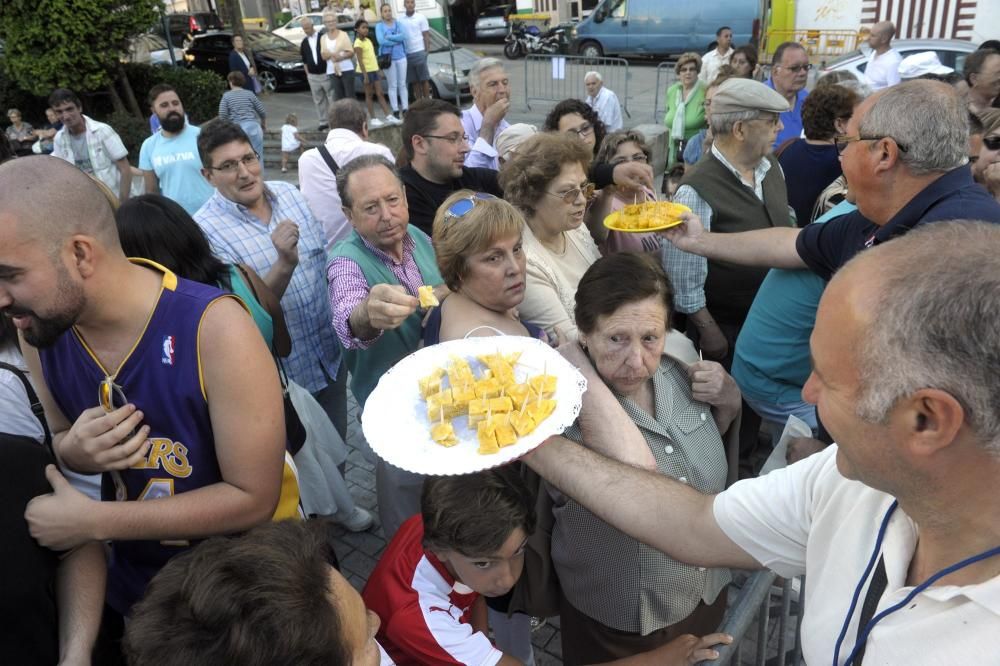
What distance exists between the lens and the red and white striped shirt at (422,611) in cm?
204

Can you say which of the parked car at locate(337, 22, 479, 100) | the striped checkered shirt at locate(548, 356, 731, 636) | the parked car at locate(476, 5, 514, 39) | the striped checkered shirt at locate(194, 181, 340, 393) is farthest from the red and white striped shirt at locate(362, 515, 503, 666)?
the parked car at locate(476, 5, 514, 39)

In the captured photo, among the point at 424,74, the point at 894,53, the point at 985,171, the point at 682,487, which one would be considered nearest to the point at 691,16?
the point at 424,74

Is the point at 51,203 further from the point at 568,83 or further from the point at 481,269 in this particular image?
the point at 568,83

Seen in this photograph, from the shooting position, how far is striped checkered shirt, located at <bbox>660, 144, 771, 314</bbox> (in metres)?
3.69

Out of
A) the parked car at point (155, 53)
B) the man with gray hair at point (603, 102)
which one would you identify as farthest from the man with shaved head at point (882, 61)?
the parked car at point (155, 53)

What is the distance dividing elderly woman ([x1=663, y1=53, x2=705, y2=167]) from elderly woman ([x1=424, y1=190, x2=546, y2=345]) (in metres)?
5.72

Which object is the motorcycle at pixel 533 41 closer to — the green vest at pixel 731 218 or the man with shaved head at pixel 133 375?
the green vest at pixel 731 218

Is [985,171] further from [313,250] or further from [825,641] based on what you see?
[313,250]

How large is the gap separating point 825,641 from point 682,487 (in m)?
0.57

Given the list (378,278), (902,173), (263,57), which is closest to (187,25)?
(263,57)

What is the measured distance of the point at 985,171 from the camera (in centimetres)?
380

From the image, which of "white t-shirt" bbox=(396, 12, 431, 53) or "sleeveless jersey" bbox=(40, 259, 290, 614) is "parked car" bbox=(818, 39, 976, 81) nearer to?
"white t-shirt" bbox=(396, 12, 431, 53)

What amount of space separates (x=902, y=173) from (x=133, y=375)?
295 cm

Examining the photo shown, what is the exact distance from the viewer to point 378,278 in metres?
3.26
